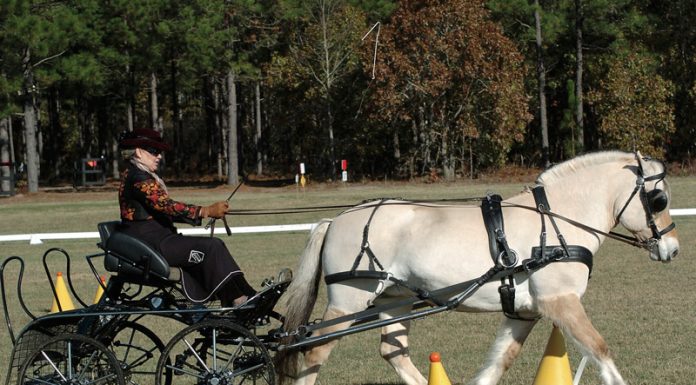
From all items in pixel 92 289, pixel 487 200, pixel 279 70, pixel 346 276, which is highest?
pixel 279 70

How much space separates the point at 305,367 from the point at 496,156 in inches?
1545

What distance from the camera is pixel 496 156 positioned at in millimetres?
44969

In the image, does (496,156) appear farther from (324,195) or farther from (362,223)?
(362,223)

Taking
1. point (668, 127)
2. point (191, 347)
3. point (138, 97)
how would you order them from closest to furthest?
point (191, 347) < point (668, 127) < point (138, 97)

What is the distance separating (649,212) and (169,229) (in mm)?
3451

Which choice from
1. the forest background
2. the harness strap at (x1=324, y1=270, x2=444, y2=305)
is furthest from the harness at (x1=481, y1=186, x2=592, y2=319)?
the forest background

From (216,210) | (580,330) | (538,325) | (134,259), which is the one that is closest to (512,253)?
(580,330)

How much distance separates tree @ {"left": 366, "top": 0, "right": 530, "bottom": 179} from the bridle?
34.6 m

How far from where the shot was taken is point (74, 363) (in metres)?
6.59

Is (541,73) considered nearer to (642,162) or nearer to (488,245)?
(642,162)

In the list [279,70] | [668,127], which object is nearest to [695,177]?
[668,127]

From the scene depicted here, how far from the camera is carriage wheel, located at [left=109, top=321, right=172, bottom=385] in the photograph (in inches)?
269

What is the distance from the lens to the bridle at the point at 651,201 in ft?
21.3

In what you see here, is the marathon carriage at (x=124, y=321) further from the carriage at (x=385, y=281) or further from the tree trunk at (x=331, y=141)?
the tree trunk at (x=331, y=141)
